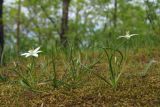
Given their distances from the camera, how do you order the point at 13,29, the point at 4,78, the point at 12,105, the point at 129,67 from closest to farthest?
the point at 12,105 < the point at 4,78 < the point at 129,67 < the point at 13,29

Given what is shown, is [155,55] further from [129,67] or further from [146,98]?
[146,98]

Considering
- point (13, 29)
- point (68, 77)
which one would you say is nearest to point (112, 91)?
point (68, 77)

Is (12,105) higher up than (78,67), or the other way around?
(78,67)

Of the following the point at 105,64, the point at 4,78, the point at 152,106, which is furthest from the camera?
the point at 105,64

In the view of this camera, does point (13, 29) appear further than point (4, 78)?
Yes

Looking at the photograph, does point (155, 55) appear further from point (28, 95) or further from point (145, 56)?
point (28, 95)

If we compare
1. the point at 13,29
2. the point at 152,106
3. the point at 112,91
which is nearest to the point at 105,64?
the point at 112,91
